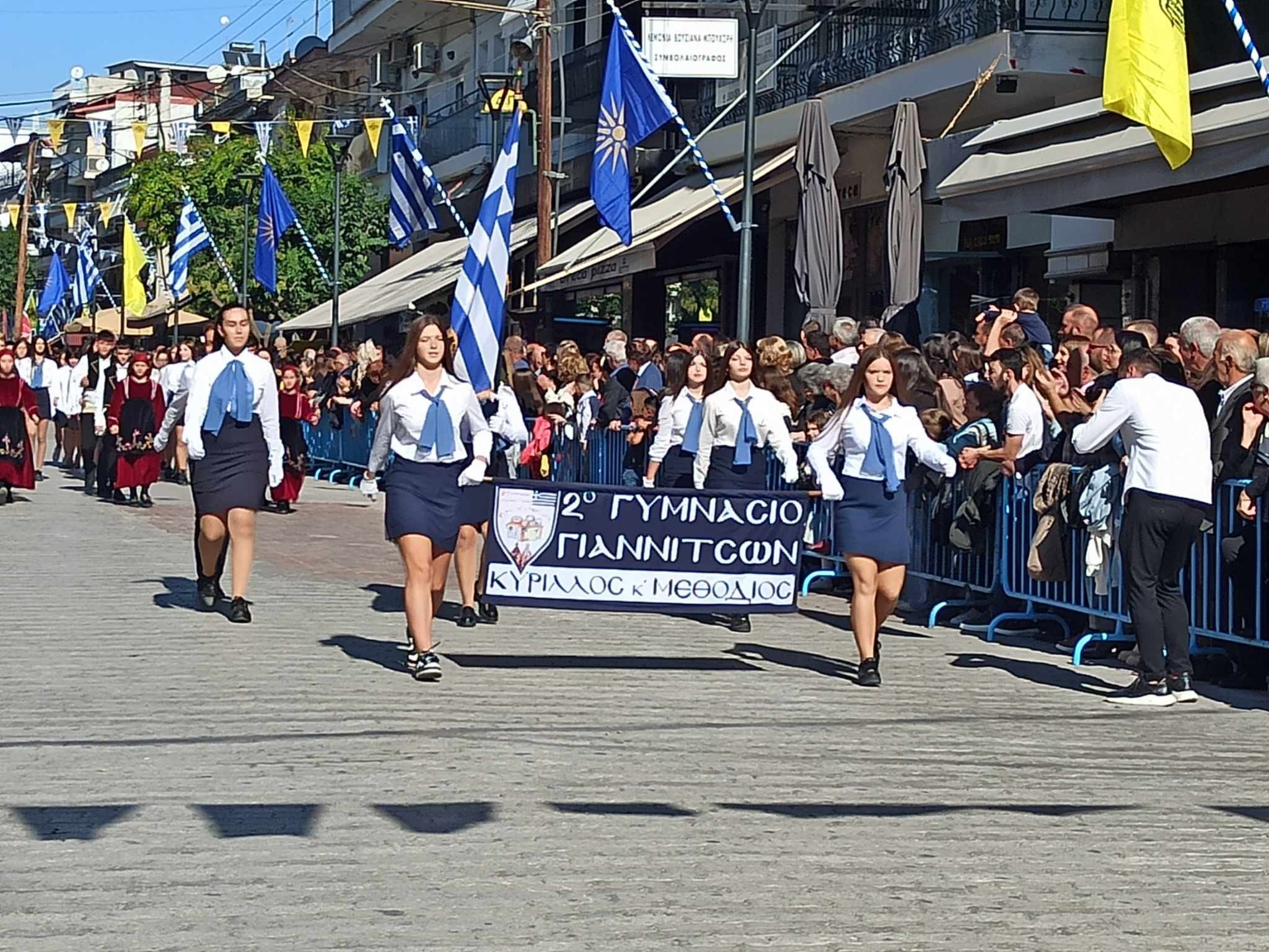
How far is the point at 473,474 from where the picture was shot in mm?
10617

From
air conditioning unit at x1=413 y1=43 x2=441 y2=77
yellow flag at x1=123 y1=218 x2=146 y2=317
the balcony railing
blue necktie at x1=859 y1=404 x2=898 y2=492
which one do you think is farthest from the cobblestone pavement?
yellow flag at x1=123 y1=218 x2=146 y2=317

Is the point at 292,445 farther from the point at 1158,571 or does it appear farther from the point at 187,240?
the point at 187,240

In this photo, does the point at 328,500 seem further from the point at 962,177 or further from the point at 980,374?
the point at 980,374

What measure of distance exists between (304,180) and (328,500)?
2286 cm

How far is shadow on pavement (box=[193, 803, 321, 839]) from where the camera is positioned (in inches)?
264

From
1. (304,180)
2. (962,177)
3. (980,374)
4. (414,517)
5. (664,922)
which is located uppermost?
(304,180)

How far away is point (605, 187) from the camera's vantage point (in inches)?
877

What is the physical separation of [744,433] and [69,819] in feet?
21.1

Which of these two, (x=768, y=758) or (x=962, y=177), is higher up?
(x=962, y=177)

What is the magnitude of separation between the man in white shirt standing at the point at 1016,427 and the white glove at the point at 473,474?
3414mm

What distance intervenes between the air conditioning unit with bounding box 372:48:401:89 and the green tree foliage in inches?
103

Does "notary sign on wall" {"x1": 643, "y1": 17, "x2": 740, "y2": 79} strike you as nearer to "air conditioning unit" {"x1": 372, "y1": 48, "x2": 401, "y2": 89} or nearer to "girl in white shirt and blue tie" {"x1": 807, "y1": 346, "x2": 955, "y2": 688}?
"girl in white shirt and blue tie" {"x1": 807, "y1": 346, "x2": 955, "y2": 688}

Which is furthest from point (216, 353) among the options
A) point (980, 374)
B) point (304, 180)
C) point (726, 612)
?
point (304, 180)

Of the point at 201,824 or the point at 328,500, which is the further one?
the point at 328,500
